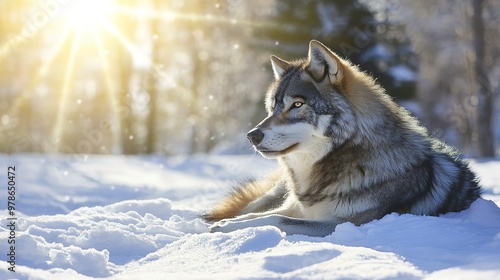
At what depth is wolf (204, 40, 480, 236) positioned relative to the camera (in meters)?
4.00

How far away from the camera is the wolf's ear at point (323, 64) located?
4.10m

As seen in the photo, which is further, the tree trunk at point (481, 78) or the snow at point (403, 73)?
the snow at point (403, 73)

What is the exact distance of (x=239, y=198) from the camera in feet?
17.2

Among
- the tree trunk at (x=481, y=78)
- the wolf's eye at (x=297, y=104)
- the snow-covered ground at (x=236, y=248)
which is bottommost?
the snow-covered ground at (x=236, y=248)

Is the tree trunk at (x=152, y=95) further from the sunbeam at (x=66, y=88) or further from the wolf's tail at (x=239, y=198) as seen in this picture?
the wolf's tail at (x=239, y=198)

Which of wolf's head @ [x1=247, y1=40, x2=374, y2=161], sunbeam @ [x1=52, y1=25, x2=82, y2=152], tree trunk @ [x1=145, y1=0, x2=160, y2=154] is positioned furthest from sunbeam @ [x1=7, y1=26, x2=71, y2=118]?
wolf's head @ [x1=247, y1=40, x2=374, y2=161]

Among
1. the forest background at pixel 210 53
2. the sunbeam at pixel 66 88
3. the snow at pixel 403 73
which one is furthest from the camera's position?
the sunbeam at pixel 66 88

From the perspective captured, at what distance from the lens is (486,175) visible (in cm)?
802

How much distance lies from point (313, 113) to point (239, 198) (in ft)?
5.00

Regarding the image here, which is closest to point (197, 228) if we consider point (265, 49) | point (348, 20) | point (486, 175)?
point (486, 175)

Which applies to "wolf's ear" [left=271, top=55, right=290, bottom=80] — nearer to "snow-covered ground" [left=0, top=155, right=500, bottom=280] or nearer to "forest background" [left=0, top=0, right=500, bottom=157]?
"snow-covered ground" [left=0, top=155, right=500, bottom=280]

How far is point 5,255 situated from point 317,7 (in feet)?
57.1

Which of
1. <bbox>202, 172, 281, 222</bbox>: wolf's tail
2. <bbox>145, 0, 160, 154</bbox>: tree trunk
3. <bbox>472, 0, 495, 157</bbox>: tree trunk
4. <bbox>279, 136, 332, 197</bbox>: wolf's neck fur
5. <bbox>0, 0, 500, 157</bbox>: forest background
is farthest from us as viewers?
<bbox>145, 0, 160, 154</bbox>: tree trunk

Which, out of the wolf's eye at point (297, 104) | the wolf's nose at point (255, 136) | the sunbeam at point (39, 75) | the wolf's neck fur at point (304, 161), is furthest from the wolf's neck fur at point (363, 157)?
the sunbeam at point (39, 75)
